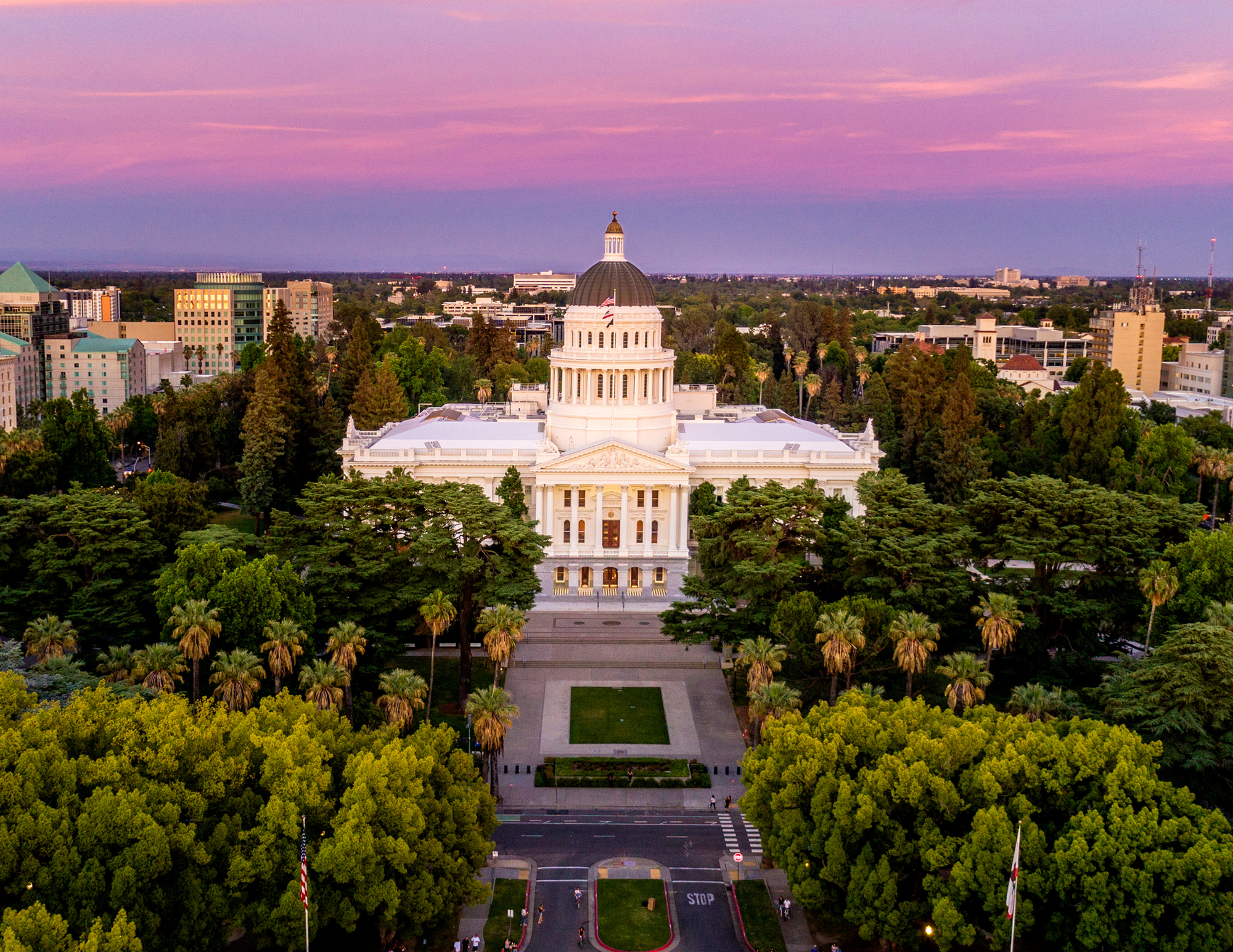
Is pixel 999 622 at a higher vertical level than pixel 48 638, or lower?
higher

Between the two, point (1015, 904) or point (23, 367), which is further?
point (23, 367)


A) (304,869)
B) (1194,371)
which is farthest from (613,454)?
(1194,371)

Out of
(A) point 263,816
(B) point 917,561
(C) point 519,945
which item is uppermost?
(B) point 917,561

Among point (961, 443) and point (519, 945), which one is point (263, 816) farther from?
point (961, 443)

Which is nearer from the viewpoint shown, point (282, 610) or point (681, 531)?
point (282, 610)

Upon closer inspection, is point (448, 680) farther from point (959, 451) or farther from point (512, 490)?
point (959, 451)

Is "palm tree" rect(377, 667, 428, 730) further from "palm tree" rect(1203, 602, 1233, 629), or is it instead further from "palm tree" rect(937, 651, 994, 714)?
"palm tree" rect(1203, 602, 1233, 629)

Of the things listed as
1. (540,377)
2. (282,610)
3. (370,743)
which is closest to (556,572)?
(282,610)
